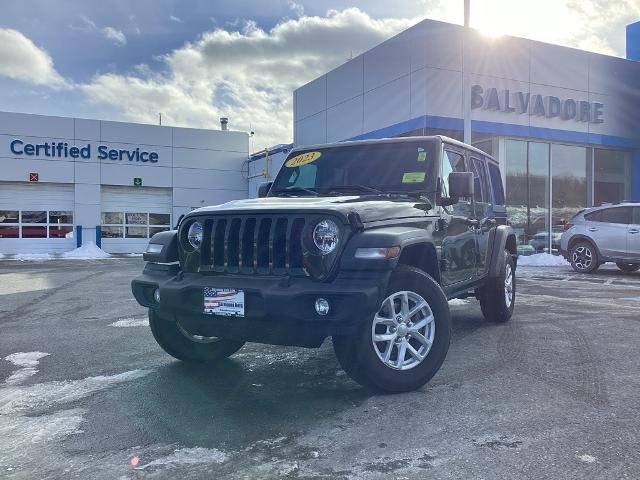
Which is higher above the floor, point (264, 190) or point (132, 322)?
point (264, 190)

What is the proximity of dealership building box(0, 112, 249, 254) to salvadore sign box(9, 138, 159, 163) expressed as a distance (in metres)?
0.04

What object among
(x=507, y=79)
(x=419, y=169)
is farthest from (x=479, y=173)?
(x=507, y=79)

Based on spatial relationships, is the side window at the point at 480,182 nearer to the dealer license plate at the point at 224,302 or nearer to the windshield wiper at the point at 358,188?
the windshield wiper at the point at 358,188

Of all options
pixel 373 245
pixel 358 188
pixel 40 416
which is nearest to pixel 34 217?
pixel 358 188

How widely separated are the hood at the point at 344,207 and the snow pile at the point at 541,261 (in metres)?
13.1

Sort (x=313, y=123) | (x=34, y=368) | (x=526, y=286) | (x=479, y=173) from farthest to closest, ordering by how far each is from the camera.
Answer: (x=313, y=123), (x=526, y=286), (x=479, y=173), (x=34, y=368)

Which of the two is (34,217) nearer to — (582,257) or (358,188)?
(582,257)

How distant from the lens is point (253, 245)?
3828 mm

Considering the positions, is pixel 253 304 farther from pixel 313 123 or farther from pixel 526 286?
pixel 313 123

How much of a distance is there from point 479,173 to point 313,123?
16.2m

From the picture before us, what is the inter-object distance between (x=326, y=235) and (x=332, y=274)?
0.28 m

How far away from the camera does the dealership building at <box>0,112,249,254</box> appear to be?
25969 mm

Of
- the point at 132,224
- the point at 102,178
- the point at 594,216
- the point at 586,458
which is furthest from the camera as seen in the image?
the point at 132,224

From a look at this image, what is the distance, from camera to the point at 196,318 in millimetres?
3871
